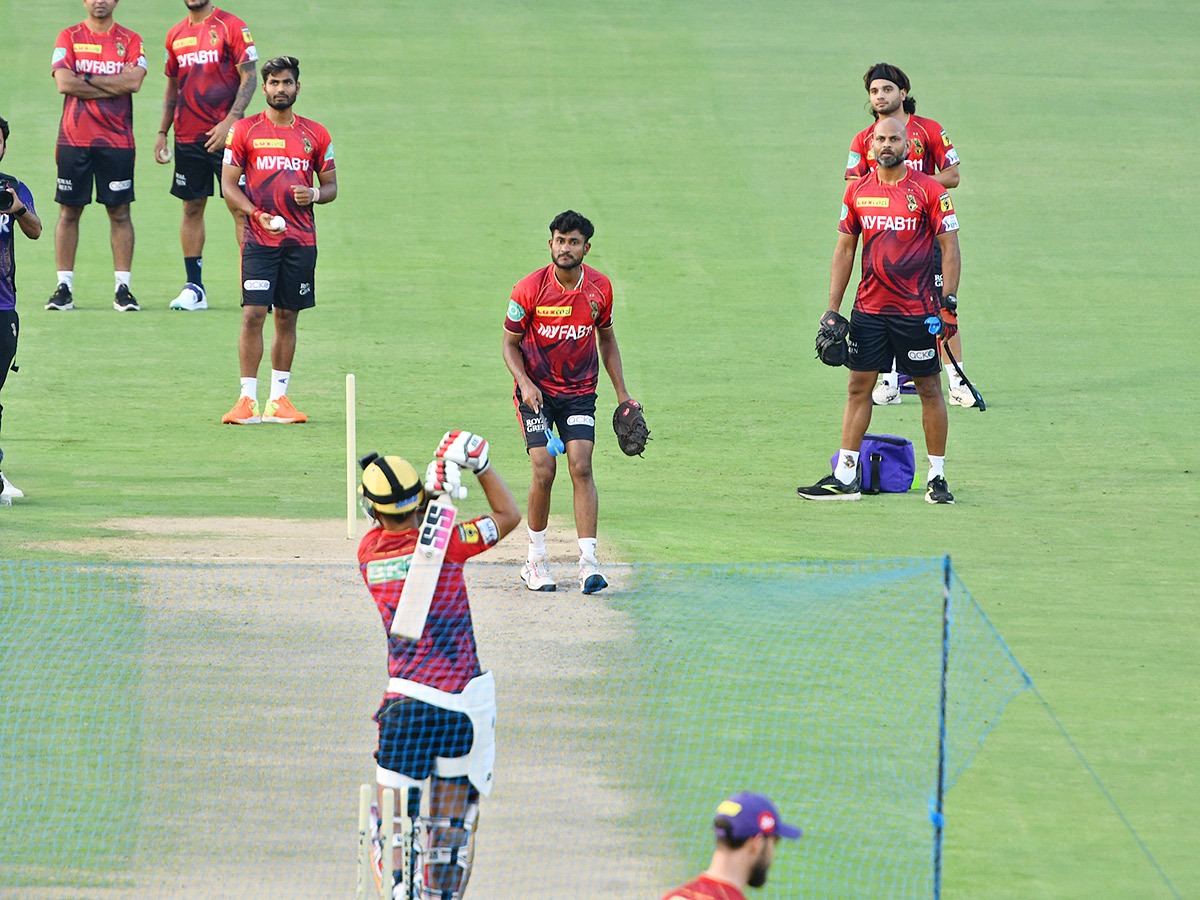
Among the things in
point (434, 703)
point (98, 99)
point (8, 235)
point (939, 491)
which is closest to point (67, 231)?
point (98, 99)

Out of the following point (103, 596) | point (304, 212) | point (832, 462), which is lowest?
point (103, 596)

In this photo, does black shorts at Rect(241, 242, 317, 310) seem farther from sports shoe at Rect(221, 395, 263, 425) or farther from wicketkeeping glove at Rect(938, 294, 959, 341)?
wicketkeeping glove at Rect(938, 294, 959, 341)

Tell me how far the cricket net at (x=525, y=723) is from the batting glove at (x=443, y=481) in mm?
1522

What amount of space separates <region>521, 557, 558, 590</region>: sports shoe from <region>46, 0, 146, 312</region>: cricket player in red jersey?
7649mm

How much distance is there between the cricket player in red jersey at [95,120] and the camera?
1666 cm

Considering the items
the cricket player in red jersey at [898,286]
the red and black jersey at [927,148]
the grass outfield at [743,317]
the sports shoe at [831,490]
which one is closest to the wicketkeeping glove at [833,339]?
the cricket player in red jersey at [898,286]

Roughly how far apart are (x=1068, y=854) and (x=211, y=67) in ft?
38.9

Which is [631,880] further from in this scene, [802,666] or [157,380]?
[157,380]

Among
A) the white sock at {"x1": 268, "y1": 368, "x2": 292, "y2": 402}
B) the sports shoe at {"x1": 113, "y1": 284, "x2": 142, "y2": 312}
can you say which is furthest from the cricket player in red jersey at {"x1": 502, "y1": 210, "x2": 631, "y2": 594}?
the sports shoe at {"x1": 113, "y1": 284, "x2": 142, "y2": 312}

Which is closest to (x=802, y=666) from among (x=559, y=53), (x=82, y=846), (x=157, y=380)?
(x=82, y=846)

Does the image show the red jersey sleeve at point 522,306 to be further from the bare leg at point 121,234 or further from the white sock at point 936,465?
the bare leg at point 121,234

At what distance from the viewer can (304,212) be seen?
46.6 feet

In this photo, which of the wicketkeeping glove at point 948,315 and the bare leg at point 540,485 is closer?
the bare leg at point 540,485

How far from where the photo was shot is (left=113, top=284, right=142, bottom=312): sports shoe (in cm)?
1725
